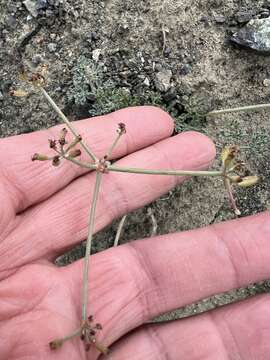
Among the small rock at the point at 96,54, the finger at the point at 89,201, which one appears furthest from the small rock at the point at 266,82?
the small rock at the point at 96,54

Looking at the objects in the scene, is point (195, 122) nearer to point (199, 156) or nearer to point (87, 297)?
point (199, 156)

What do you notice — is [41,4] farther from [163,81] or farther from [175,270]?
[175,270]

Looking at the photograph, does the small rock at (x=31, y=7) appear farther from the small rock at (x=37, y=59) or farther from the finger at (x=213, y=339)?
the finger at (x=213, y=339)

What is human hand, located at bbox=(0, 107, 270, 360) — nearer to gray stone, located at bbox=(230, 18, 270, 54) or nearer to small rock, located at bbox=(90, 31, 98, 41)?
small rock, located at bbox=(90, 31, 98, 41)

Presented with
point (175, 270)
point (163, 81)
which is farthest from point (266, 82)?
point (175, 270)

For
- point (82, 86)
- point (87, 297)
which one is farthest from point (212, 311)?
point (82, 86)

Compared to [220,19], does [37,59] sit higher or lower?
higher
